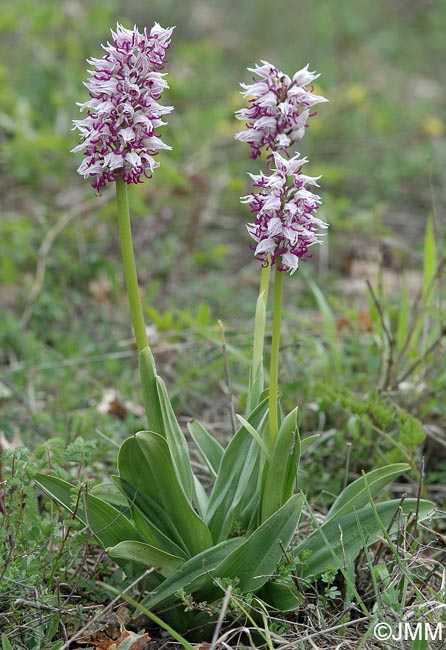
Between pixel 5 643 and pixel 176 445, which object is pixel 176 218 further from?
pixel 5 643

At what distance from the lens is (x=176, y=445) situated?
226 centimetres

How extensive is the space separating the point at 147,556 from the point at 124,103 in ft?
3.98

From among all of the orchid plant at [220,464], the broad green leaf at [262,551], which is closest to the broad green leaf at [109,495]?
the orchid plant at [220,464]

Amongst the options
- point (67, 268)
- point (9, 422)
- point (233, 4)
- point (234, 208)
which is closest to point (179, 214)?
point (234, 208)

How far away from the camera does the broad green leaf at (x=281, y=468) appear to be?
2098 millimetres

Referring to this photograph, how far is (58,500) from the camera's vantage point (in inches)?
87.7

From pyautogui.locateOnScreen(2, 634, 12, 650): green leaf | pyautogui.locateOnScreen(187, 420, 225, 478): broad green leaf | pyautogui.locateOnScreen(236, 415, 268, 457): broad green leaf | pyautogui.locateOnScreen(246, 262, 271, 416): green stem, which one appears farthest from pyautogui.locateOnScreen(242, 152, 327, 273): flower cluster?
pyautogui.locateOnScreen(2, 634, 12, 650): green leaf

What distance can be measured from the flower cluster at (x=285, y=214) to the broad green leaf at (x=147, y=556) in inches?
33.4

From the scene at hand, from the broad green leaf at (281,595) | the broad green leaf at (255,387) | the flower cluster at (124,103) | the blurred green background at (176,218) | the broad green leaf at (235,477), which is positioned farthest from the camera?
the blurred green background at (176,218)

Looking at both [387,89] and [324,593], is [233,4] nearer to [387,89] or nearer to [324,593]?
[387,89]

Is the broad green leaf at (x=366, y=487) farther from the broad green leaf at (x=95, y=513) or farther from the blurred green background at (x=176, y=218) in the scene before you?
the blurred green background at (x=176, y=218)

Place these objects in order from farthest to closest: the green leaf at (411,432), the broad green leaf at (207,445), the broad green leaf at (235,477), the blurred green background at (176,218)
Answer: the blurred green background at (176,218) < the green leaf at (411,432) < the broad green leaf at (207,445) < the broad green leaf at (235,477)

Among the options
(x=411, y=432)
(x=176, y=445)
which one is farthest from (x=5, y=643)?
(x=411, y=432)

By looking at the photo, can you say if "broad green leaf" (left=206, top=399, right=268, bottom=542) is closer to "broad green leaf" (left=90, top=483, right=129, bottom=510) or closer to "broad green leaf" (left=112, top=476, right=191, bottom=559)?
"broad green leaf" (left=112, top=476, right=191, bottom=559)
